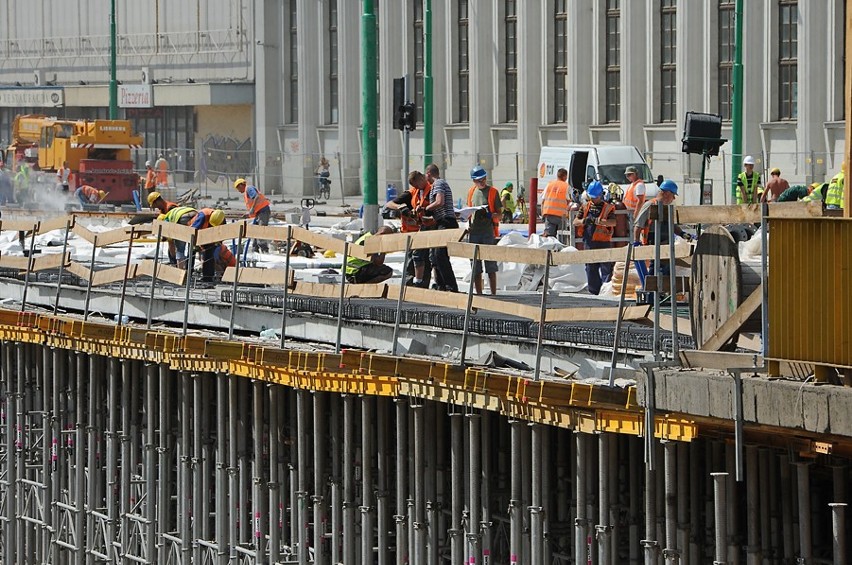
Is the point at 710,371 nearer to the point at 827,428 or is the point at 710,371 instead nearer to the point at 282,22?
the point at 827,428

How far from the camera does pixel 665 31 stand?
166ft

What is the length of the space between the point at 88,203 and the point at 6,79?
32.7 meters

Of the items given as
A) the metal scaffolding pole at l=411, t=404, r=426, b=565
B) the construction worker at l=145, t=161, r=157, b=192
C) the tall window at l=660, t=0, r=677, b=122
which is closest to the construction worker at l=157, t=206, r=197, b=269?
the metal scaffolding pole at l=411, t=404, r=426, b=565

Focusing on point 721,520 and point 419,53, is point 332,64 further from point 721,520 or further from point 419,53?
point 721,520

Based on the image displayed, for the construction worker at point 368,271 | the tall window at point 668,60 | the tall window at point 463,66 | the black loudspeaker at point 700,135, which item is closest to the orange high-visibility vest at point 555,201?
the black loudspeaker at point 700,135

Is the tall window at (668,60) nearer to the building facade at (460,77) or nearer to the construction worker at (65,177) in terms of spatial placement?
the building facade at (460,77)

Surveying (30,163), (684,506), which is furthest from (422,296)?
(30,163)

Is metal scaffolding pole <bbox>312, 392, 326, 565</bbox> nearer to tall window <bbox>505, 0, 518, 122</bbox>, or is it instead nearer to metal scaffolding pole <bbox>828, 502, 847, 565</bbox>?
metal scaffolding pole <bbox>828, 502, 847, 565</bbox>

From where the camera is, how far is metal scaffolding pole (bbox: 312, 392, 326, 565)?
16.2 meters

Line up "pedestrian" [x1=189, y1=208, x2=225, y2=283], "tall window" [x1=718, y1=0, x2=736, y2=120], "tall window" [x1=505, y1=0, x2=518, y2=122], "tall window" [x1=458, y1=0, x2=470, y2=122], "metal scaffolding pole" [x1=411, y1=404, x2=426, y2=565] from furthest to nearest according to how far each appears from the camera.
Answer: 1. "tall window" [x1=458, y1=0, x2=470, y2=122]
2. "tall window" [x1=505, y1=0, x2=518, y2=122]
3. "tall window" [x1=718, y1=0, x2=736, y2=120]
4. "pedestrian" [x1=189, y1=208, x2=225, y2=283]
5. "metal scaffolding pole" [x1=411, y1=404, x2=426, y2=565]

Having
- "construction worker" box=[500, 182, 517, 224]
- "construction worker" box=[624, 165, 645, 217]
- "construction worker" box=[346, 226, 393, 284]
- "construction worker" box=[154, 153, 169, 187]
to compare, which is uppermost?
"construction worker" box=[154, 153, 169, 187]

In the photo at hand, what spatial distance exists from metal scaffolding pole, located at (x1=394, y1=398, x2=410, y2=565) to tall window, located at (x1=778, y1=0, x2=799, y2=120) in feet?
109

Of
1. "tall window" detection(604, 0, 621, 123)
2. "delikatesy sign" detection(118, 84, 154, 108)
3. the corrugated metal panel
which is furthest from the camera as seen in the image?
"delikatesy sign" detection(118, 84, 154, 108)

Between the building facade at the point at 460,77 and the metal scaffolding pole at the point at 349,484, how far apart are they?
82.6ft
